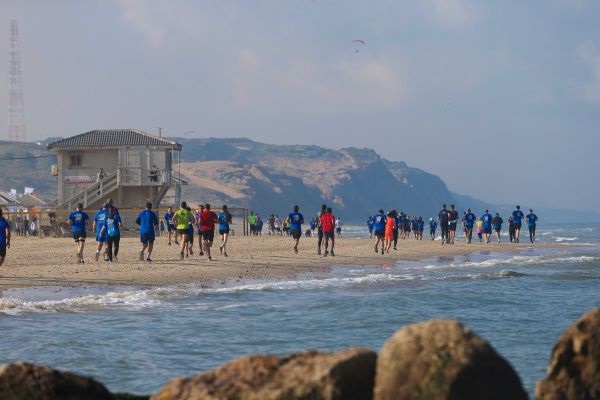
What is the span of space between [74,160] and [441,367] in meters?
51.2

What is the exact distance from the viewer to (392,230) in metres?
33.6

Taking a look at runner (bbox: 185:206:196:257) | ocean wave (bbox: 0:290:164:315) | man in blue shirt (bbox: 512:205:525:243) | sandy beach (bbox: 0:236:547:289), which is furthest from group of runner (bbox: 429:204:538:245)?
ocean wave (bbox: 0:290:164:315)

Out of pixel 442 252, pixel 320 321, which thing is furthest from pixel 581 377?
pixel 442 252

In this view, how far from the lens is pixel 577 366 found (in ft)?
22.3

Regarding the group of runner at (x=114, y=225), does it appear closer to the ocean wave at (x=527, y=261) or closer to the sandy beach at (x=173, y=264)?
the sandy beach at (x=173, y=264)

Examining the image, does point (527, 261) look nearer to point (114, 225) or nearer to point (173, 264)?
point (173, 264)

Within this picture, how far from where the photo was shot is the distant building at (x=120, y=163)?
52250mm

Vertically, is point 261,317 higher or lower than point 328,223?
lower

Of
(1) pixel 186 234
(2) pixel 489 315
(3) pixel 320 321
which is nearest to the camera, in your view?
(3) pixel 320 321

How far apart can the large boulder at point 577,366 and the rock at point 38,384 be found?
10.3ft

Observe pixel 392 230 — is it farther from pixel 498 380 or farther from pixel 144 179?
pixel 498 380

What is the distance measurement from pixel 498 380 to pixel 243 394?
161cm

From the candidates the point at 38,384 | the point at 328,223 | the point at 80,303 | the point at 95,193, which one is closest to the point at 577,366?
the point at 38,384

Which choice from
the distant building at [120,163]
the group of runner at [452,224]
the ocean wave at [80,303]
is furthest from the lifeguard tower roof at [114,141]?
the ocean wave at [80,303]
